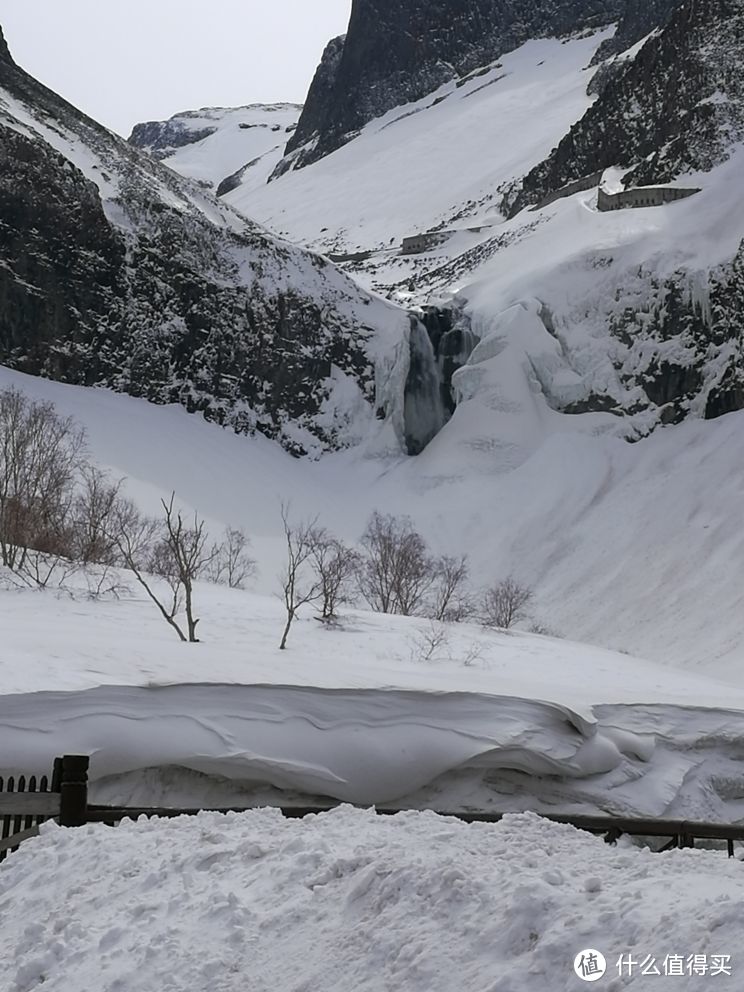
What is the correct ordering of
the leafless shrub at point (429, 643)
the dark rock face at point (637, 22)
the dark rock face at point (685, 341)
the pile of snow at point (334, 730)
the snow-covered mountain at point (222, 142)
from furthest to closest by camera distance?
1. the snow-covered mountain at point (222, 142)
2. the dark rock face at point (637, 22)
3. the dark rock face at point (685, 341)
4. the leafless shrub at point (429, 643)
5. the pile of snow at point (334, 730)

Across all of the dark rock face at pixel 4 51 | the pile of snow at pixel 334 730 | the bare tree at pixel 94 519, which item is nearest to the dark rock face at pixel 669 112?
the dark rock face at pixel 4 51

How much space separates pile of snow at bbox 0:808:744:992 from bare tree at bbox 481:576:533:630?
34.1m

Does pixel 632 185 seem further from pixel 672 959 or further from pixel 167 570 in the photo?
pixel 672 959

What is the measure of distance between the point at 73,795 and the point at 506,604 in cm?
3475

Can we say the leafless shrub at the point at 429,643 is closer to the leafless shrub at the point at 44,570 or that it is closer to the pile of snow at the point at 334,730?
the pile of snow at the point at 334,730

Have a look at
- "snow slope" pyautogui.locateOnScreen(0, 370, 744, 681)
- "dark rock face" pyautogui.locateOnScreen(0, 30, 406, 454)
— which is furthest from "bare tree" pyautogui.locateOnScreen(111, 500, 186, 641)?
"dark rock face" pyautogui.locateOnScreen(0, 30, 406, 454)

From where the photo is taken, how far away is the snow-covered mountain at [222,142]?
506ft

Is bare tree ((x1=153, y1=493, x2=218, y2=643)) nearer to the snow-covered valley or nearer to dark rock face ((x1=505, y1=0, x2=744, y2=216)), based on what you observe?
the snow-covered valley

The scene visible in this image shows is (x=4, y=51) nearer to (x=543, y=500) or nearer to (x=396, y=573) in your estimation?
(x=543, y=500)

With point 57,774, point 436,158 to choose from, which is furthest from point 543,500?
point 436,158

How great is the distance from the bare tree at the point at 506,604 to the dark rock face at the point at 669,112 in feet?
106

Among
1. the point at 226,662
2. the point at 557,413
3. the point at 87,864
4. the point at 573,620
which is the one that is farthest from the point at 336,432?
the point at 87,864

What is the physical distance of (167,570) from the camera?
1375 inches

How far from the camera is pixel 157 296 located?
57.9 m
